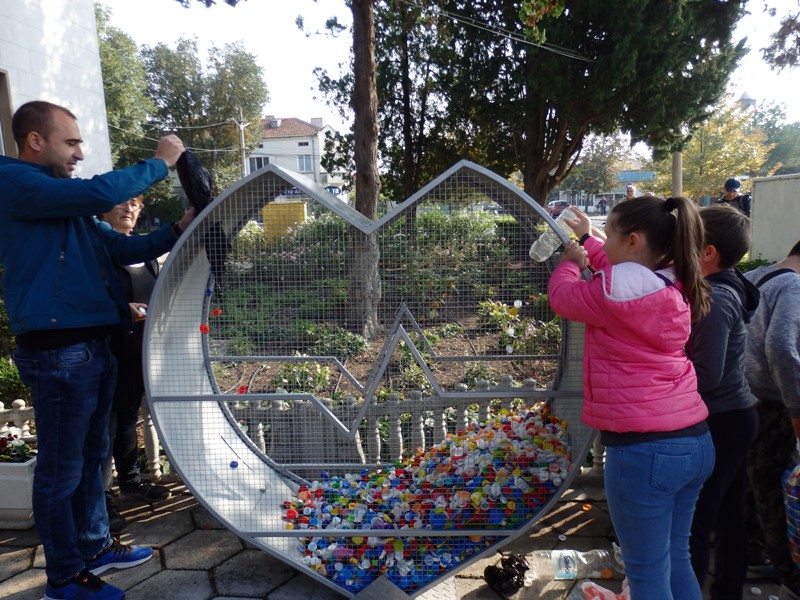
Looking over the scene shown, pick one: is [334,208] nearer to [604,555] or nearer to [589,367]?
[589,367]

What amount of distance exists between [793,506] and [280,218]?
2525 mm

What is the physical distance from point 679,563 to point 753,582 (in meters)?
1.06

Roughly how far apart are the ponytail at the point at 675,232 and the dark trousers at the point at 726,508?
58cm

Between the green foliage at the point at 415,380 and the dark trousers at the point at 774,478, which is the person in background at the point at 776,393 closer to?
the dark trousers at the point at 774,478

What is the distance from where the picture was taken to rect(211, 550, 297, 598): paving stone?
2643mm

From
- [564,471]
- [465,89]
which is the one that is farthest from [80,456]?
[465,89]

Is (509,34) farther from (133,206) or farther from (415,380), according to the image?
(133,206)

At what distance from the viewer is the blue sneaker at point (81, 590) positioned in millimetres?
2383

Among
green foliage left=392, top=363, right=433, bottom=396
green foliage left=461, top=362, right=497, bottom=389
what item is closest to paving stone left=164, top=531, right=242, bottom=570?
green foliage left=392, top=363, right=433, bottom=396

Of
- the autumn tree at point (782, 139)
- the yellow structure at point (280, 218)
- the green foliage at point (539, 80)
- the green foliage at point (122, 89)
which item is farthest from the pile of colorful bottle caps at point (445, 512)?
the autumn tree at point (782, 139)

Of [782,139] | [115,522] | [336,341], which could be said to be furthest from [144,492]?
[782,139]

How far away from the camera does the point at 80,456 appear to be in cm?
238

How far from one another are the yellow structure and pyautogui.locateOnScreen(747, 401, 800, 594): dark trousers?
233 cm

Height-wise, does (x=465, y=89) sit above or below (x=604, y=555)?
above
